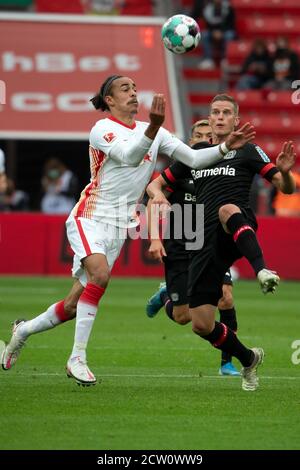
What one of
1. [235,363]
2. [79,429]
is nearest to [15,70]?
[235,363]

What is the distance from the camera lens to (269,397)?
28.6 ft

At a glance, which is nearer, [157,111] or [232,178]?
[157,111]

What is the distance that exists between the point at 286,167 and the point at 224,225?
0.64 metres

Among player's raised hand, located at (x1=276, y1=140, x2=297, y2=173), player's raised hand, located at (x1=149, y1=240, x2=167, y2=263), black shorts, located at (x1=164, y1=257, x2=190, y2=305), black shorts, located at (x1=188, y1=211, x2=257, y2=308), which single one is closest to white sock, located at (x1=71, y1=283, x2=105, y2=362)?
player's raised hand, located at (x1=149, y1=240, x2=167, y2=263)

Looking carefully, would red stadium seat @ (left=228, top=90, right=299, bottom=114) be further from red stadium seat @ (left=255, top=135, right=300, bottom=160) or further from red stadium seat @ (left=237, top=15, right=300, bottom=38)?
red stadium seat @ (left=237, top=15, right=300, bottom=38)

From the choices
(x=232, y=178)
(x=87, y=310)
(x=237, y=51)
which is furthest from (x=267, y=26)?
(x=87, y=310)

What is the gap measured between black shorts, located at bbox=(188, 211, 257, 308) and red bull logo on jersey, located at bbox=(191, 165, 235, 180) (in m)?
0.36

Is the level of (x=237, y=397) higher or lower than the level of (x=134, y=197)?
lower

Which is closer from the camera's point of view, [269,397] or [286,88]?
[269,397]

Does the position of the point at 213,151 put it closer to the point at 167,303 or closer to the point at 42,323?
the point at 42,323

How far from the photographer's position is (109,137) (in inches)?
354

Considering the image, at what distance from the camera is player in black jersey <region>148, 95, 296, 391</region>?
8844mm

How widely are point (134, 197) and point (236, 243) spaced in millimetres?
1005
